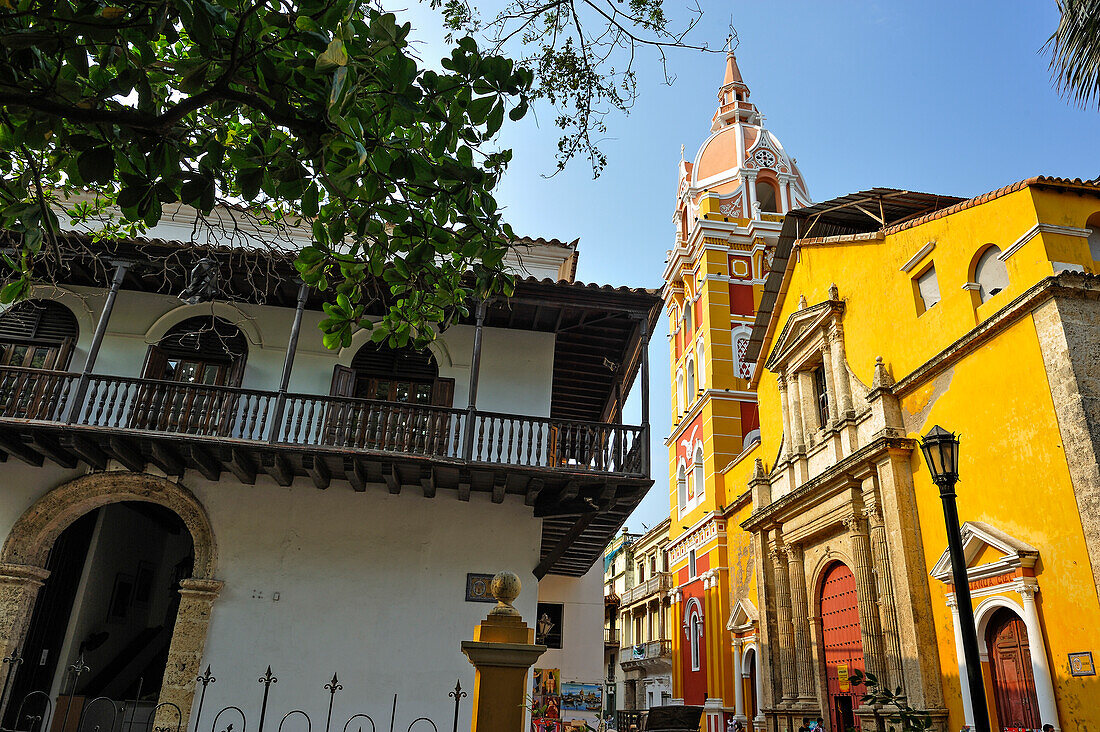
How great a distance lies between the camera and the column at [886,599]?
10.2 metres

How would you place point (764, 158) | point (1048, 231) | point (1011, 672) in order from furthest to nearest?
point (764, 158), point (1048, 231), point (1011, 672)

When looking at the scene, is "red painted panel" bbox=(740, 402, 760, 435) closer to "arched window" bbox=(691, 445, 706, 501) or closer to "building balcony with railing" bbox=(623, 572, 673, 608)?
"arched window" bbox=(691, 445, 706, 501)

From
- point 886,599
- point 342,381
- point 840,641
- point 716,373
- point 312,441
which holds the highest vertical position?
point 716,373

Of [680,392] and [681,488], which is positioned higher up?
[680,392]

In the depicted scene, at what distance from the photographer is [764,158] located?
88.4ft

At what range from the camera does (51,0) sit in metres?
2.91

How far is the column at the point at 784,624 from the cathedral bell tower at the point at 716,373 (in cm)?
149

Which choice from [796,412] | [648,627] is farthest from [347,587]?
[648,627]

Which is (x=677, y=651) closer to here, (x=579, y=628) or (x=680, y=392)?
(x=579, y=628)

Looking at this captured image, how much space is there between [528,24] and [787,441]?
1216cm

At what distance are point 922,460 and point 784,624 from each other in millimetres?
5458

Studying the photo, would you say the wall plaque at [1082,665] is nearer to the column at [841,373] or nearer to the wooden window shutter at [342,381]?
the column at [841,373]

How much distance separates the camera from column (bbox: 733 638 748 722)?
16469 mm

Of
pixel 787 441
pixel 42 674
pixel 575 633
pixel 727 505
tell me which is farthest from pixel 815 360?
pixel 42 674
